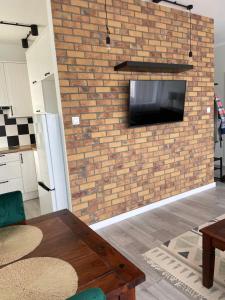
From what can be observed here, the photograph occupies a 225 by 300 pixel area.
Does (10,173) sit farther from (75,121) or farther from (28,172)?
(75,121)

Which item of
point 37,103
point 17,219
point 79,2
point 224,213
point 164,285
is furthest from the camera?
point 37,103

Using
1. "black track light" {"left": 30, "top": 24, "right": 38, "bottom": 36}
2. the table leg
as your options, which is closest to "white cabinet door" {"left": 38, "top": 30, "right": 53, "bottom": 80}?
"black track light" {"left": 30, "top": 24, "right": 38, "bottom": 36}

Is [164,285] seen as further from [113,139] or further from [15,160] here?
[15,160]

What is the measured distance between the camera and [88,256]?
1.04 m

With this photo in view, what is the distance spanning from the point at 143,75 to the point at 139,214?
1.80m

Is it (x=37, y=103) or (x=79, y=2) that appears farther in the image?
(x=37, y=103)

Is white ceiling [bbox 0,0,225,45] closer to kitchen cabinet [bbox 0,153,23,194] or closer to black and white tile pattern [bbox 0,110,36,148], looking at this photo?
black and white tile pattern [bbox 0,110,36,148]

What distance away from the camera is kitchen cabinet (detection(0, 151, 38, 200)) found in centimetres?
363

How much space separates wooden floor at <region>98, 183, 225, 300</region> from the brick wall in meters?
0.22

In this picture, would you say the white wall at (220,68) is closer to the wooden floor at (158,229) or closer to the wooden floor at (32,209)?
the wooden floor at (158,229)

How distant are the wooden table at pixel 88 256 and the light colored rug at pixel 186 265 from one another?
1.07 meters

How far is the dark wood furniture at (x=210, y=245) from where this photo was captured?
62.9 inches

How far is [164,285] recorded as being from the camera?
72.7 inches

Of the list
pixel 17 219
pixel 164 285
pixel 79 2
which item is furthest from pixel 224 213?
pixel 79 2
